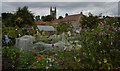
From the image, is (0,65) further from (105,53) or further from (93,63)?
(105,53)

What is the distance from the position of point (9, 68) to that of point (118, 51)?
10.0ft

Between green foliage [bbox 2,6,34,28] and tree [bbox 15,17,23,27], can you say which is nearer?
tree [bbox 15,17,23,27]

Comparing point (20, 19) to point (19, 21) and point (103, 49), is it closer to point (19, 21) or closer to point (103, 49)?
point (19, 21)

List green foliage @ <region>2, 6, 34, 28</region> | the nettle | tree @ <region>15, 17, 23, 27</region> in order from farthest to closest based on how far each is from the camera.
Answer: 1. green foliage @ <region>2, 6, 34, 28</region>
2. tree @ <region>15, 17, 23, 27</region>
3. the nettle

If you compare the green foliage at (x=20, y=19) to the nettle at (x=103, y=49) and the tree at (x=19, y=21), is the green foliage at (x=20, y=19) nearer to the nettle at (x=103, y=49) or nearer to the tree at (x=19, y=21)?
the tree at (x=19, y=21)

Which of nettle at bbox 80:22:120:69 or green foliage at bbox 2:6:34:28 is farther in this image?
green foliage at bbox 2:6:34:28

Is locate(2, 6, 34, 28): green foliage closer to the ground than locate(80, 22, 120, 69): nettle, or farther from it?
closer to the ground

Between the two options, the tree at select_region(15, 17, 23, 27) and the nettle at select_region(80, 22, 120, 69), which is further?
the tree at select_region(15, 17, 23, 27)

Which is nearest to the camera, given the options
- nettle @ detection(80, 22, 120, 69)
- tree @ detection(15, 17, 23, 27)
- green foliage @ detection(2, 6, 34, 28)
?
nettle @ detection(80, 22, 120, 69)

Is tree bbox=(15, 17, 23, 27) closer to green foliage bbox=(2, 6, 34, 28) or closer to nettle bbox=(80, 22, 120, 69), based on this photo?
green foliage bbox=(2, 6, 34, 28)

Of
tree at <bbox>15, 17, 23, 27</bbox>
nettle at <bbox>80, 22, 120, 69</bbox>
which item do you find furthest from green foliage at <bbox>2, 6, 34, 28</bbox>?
nettle at <bbox>80, 22, 120, 69</bbox>

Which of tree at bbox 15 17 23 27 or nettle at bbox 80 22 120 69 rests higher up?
nettle at bbox 80 22 120 69

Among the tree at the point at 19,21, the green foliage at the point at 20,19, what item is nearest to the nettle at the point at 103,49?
the tree at the point at 19,21

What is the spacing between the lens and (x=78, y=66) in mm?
2869
